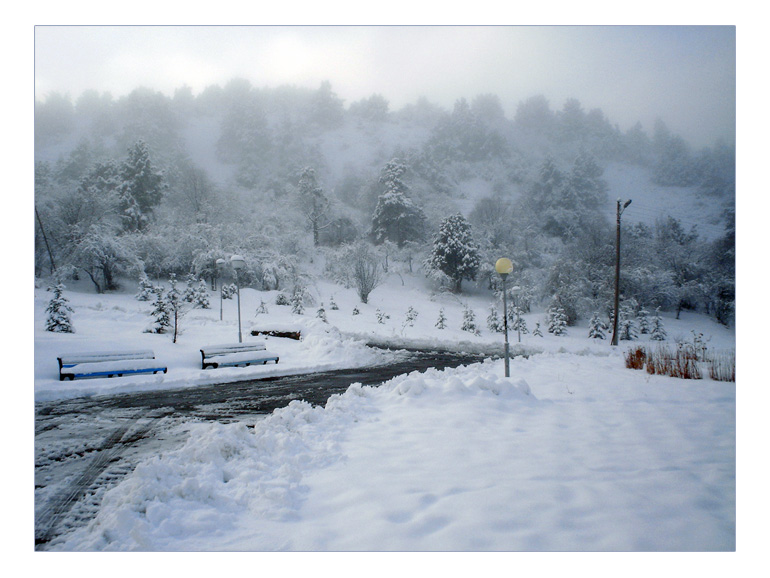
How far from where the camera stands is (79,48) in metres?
4.45

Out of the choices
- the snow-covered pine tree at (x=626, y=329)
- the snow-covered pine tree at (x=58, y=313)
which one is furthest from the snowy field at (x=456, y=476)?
the snow-covered pine tree at (x=58, y=313)

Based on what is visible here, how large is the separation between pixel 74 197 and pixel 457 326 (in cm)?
1644

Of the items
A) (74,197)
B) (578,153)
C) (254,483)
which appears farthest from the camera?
(74,197)

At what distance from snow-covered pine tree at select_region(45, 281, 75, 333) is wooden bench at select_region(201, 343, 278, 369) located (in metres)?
4.09

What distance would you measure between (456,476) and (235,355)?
7.65 m

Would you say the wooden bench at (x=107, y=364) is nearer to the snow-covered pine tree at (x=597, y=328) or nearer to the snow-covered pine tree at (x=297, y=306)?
the snow-covered pine tree at (x=297, y=306)

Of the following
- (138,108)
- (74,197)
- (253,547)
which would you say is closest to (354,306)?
(74,197)

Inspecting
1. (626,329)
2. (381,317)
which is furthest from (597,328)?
(381,317)

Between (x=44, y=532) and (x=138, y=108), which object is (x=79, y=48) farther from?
(x=44, y=532)

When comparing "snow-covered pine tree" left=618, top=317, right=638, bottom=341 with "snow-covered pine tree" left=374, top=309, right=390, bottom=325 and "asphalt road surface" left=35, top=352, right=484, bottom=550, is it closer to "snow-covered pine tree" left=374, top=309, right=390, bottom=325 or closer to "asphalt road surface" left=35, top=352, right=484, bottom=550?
"asphalt road surface" left=35, top=352, right=484, bottom=550

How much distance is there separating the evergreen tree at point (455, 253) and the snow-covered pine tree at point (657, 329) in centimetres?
1462

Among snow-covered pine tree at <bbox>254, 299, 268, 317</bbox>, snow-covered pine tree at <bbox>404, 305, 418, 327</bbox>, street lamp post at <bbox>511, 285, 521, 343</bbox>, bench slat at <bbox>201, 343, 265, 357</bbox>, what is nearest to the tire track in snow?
bench slat at <bbox>201, 343, 265, 357</bbox>

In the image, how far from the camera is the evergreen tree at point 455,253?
24266mm

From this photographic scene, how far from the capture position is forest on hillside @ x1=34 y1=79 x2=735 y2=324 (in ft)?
20.3
